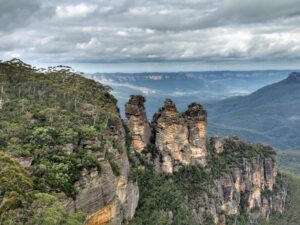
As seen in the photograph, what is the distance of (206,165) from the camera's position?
4254 inches

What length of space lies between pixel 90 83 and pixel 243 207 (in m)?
56.0

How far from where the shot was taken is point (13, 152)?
49812 millimetres

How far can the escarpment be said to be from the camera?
95.9 meters

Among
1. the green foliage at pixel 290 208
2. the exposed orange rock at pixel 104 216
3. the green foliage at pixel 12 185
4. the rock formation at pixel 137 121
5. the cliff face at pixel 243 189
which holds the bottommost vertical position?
the green foliage at pixel 290 208

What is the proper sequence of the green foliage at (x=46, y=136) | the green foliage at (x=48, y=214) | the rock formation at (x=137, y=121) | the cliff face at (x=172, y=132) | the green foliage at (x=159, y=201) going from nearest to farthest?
the green foliage at (x=48, y=214) → the green foliage at (x=46, y=136) → the green foliage at (x=159, y=201) → the rock formation at (x=137, y=121) → the cliff face at (x=172, y=132)

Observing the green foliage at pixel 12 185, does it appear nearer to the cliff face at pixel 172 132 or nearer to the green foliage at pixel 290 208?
the cliff face at pixel 172 132

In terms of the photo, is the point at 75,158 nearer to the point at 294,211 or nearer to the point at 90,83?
the point at 90,83

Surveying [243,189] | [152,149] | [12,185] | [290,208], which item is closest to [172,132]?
[152,149]

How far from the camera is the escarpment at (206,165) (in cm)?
9594

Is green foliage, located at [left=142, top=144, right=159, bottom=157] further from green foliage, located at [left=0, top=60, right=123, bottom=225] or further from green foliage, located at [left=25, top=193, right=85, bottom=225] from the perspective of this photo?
green foliage, located at [left=25, top=193, right=85, bottom=225]

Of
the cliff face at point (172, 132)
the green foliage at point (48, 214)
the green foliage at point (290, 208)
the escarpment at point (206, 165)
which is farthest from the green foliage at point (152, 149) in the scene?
the green foliage at point (48, 214)

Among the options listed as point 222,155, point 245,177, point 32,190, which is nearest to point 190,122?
point 222,155


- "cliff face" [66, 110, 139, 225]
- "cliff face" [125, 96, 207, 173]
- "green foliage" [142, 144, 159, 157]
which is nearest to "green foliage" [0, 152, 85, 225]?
"cliff face" [66, 110, 139, 225]

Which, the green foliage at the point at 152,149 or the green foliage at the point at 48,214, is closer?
the green foliage at the point at 48,214
